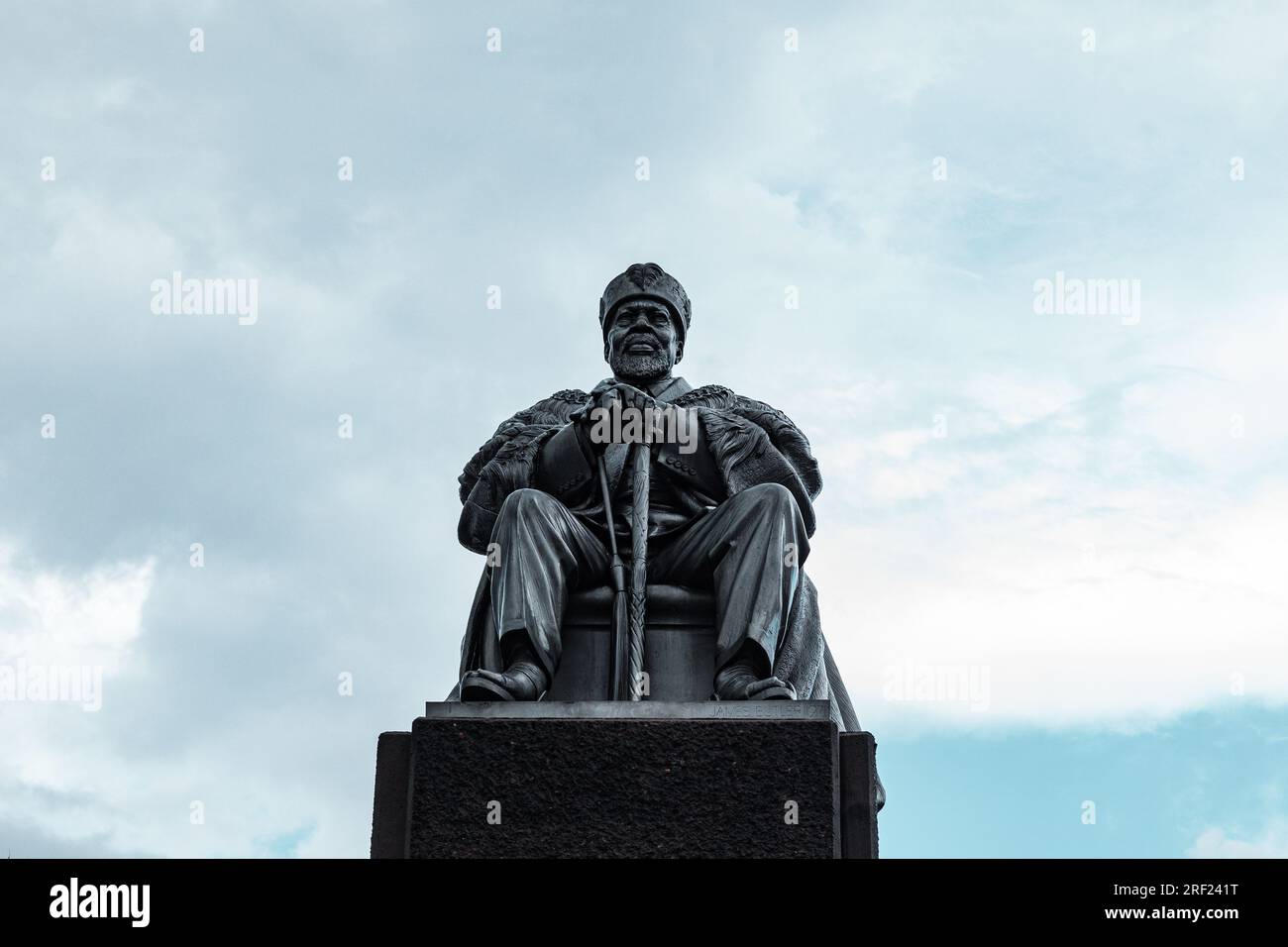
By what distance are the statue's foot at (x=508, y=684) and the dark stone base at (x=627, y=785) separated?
0.13m

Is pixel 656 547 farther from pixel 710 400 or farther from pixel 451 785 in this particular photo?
pixel 451 785

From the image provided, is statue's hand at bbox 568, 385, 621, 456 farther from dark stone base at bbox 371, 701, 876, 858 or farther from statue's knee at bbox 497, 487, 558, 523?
dark stone base at bbox 371, 701, 876, 858

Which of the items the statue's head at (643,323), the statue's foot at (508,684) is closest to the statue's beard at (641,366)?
the statue's head at (643,323)

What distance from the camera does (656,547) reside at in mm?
9734

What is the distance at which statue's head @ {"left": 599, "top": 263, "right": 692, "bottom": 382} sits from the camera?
10.8 meters

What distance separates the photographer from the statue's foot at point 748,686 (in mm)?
8648

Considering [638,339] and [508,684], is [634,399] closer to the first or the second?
[638,339]

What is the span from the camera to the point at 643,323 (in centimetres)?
1081

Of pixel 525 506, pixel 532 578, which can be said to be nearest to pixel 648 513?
pixel 525 506

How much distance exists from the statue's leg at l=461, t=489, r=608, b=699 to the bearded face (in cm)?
142

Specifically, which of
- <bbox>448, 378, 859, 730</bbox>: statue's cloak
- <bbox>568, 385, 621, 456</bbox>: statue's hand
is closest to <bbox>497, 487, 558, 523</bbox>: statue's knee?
<bbox>448, 378, 859, 730</bbox>: statue's cloak

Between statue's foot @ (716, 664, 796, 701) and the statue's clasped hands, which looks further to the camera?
the statue's clasped hands

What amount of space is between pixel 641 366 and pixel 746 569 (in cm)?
190
